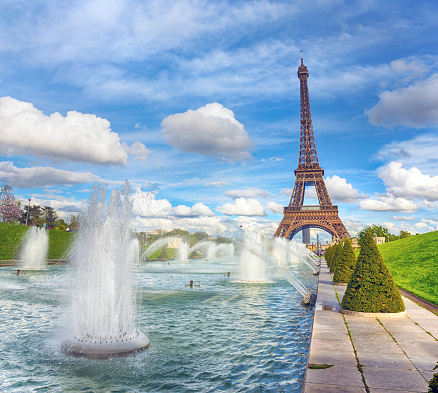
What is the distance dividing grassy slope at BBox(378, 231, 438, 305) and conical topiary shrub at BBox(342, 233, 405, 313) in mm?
5161

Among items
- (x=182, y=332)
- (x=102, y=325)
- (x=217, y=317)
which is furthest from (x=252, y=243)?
(x=102, y=325)

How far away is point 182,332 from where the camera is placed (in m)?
11.4

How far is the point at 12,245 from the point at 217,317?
4146cm

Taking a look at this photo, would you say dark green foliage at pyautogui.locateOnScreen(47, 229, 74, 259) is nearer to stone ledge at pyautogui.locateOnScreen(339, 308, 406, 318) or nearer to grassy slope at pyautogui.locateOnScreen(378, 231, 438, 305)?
grassy slope at pyautogui.locateOnScreen(378, 231, 438, 305)

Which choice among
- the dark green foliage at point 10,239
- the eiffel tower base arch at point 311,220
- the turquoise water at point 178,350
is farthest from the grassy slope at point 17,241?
the eiffel tower base arch at point 311,220

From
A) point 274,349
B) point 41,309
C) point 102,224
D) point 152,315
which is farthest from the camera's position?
point 41,309

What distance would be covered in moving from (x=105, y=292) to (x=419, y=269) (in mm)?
23200

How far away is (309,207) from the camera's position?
78.7 m

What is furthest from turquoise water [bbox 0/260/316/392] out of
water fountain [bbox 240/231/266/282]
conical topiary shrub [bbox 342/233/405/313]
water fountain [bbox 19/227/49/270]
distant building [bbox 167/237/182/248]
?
distant building [bbox 167/237/182/248]

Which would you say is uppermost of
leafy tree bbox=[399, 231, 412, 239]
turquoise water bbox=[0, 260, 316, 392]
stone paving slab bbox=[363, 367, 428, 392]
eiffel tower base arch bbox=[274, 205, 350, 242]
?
eiffel tower base arch bbox=[274, 205, 350, 242]

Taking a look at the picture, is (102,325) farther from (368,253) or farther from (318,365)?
(368,253)

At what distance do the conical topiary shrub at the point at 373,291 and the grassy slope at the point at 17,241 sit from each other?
43.4m

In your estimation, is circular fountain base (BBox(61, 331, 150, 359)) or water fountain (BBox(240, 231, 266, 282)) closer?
circular fountain base (BBox(61, 331, 150, 359))

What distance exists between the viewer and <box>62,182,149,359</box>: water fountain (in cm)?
928
